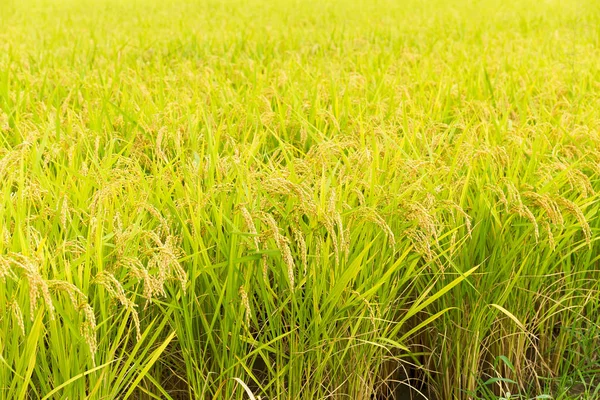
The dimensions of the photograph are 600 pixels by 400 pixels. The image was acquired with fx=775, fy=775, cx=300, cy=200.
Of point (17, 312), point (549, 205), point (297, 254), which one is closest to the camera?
point (17, 312)

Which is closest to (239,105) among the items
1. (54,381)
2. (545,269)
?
(545,269)

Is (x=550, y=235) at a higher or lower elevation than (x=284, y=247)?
lower

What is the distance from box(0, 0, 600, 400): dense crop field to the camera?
61.1 inches

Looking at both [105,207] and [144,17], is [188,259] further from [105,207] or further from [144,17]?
[144,17]

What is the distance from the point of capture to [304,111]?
315 centimetres

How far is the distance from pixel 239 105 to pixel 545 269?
1311 millimetres

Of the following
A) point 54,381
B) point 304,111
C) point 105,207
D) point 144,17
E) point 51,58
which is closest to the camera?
point 54,381

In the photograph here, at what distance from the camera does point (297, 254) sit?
179cm

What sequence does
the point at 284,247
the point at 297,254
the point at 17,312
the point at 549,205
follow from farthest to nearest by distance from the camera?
the point at 549,205 → the point at 297,254 → the point at 284,247 → the point at 17,312

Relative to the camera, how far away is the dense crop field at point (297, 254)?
1551 mm

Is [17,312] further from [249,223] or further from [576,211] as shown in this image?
[576,211]

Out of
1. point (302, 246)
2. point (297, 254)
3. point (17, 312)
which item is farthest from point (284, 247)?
point (17, 312)

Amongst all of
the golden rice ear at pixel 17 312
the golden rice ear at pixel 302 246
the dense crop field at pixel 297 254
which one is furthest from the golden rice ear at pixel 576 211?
the golden rice ear at pixel 17 312

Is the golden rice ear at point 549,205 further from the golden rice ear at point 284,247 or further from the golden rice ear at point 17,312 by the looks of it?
the golden rice ear at point 17,312
